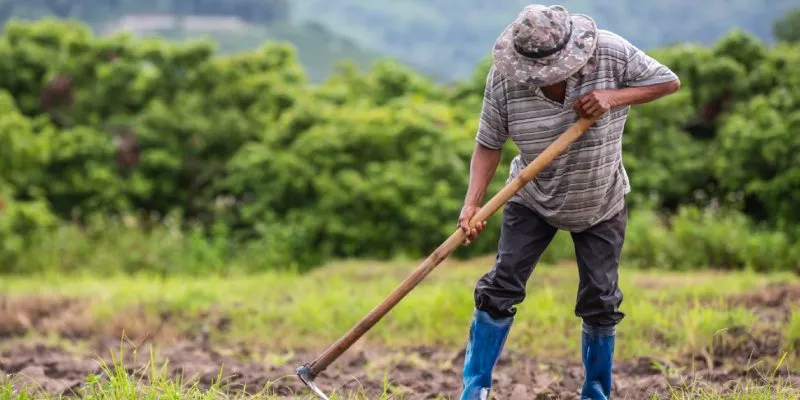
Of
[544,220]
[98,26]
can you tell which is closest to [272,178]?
[544,220]

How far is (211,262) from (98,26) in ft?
118

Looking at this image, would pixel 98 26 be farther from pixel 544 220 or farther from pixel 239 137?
pixel 544 220

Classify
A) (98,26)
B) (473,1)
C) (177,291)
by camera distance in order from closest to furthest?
(177,291) < (98,26) < (473,1)

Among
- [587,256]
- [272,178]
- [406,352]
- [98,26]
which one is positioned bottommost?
[98,26]

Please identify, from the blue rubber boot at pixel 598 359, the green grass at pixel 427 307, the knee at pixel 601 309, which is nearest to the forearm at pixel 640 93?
the knee at pixel 601 309

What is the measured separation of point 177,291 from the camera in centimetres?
903

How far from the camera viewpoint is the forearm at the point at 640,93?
404cm

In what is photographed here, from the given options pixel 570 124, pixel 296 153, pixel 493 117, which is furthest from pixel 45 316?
pixel 570 124

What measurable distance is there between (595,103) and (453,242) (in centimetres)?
78

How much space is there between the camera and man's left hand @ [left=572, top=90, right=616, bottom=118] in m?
3.95

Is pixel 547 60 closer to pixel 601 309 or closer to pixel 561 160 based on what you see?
pixel 561 160

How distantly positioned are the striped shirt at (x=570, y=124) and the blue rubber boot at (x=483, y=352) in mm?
493

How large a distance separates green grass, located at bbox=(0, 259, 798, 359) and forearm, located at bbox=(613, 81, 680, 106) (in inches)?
94.3

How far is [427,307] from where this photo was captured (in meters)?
7.70
